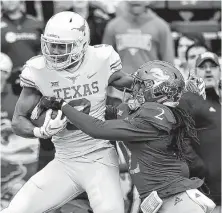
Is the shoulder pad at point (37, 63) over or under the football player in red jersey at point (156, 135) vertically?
over

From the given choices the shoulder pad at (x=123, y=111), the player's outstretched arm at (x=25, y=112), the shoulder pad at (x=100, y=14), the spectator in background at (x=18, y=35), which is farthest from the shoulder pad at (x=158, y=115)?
the shoulder pad at (x=100, y=14)

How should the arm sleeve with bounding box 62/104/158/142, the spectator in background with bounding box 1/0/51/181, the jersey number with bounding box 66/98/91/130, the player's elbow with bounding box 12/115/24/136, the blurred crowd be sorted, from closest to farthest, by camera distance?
1. the arm sleeve with bounding box 62/104/158/142
2. the player's elbow with bounding box 12/115/24/136
3. the jersey number with bounding box 66/98/91/130
4. the blurred crowd
5. the spectator in background with bounding box 1/0/51/181

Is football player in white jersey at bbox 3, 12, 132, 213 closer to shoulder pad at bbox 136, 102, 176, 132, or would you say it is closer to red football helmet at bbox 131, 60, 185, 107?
red football helmet at bbox 131, 60, 185, 107

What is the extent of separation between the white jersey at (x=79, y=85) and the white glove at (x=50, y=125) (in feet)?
0.94

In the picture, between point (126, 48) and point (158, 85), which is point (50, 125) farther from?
point (126, 48)

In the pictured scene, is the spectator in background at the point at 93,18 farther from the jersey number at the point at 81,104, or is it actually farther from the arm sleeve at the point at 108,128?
the arm sleeve at the point at 108,128

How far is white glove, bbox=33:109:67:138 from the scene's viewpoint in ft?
12.5

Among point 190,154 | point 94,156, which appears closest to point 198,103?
point 190,154

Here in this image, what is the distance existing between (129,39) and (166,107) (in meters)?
2.67

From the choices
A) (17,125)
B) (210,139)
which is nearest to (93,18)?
(210,139)

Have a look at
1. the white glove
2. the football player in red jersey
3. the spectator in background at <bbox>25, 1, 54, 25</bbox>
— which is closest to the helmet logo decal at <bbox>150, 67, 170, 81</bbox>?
the football player in red jersey

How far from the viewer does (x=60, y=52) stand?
4.02 m

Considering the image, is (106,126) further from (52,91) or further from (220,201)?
(220,201)

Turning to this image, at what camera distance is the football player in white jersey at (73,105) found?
4.00 metres
